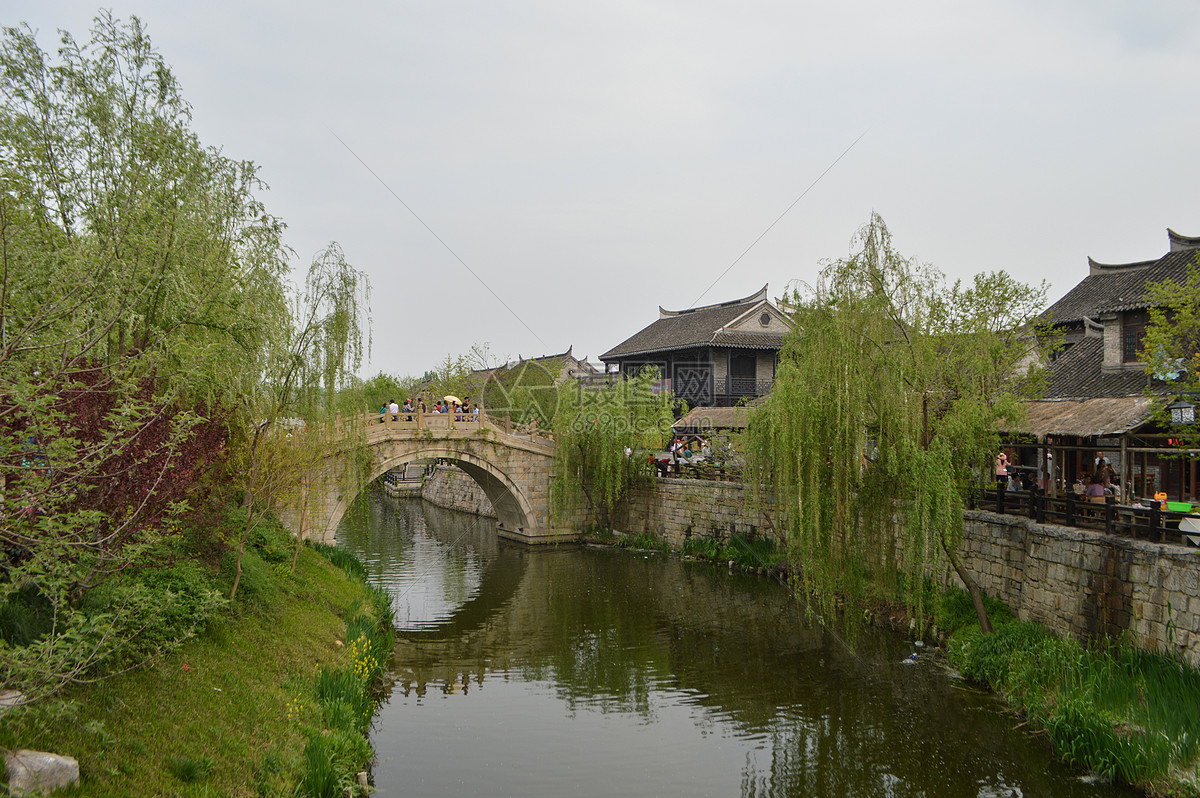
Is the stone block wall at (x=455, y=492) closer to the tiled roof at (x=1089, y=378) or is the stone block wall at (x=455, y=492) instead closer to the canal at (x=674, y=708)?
the canal at (x=674, y=708)

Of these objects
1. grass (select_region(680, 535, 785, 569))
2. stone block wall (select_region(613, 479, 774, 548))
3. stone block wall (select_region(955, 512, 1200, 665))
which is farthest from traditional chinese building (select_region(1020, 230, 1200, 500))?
stone block wall (select_region(613, 479, 774, 548))

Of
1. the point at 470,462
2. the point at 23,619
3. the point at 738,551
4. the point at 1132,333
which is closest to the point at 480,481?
the point at 470,462

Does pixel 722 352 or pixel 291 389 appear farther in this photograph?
pixel 722 352

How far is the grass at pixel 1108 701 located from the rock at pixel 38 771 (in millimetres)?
9574

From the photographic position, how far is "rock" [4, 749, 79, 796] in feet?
15.6

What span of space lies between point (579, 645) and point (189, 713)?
334 inches

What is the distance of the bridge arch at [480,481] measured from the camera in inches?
806

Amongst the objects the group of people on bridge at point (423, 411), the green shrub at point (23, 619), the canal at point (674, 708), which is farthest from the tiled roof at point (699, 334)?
the green shrub at point (23, 619)

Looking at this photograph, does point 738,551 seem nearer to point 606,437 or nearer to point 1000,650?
point 606,437

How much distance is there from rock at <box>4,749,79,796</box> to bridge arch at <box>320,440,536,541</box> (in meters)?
15.3

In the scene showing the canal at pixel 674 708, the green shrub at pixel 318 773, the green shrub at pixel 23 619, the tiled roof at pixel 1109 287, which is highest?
the tiled roof at pixel 1109 287

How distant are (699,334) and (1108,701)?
22219 mm

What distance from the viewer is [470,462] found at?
2361 centimetres

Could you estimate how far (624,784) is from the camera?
9.00 metres
